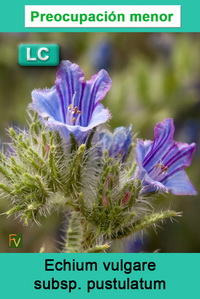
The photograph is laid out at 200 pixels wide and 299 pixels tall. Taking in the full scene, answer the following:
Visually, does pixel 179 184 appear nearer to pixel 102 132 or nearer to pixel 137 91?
pixel 102 132


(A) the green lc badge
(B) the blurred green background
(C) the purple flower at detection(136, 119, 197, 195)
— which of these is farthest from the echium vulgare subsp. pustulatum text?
(B) the blurred green background

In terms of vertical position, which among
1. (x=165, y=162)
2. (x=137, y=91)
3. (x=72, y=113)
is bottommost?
(x=165, y=162)

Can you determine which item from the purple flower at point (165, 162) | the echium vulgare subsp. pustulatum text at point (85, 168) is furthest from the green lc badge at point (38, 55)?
the purple flower at point (165, 162)

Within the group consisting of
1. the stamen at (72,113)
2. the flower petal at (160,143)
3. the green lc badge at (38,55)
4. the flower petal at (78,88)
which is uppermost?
the green lc badge at (38,55)

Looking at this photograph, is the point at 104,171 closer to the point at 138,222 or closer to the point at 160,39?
the point at 138,222

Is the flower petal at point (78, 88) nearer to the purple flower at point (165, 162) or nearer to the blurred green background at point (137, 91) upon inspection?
the purple flower at point (165, 162)

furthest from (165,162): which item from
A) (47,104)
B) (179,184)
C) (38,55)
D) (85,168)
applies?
(38,55)
